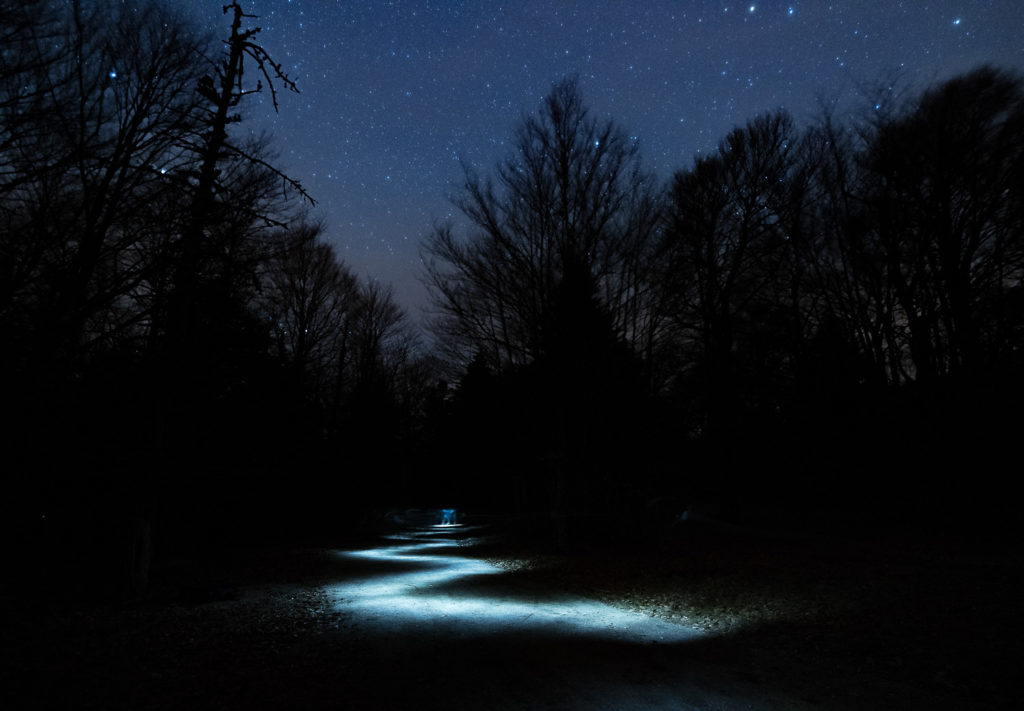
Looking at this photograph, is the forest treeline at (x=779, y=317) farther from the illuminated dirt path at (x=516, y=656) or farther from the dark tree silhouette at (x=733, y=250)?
the illuminated dirt path at (x=516, y=656)

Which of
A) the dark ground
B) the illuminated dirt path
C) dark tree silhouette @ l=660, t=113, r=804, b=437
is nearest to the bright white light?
the illuminated dirt path

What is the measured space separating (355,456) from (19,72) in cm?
3145

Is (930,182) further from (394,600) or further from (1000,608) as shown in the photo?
(394,600)

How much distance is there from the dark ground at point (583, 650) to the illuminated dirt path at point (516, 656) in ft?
0.12

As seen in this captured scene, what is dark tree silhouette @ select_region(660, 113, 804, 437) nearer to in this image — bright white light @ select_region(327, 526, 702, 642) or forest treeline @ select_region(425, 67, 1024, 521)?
forest treeline @ select_region(425, 67, 1024, 521)

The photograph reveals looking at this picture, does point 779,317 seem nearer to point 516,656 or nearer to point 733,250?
point 733,250

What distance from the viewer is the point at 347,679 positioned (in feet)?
19.3

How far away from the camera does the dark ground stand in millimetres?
5266

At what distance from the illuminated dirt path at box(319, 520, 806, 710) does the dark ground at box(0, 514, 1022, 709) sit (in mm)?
35

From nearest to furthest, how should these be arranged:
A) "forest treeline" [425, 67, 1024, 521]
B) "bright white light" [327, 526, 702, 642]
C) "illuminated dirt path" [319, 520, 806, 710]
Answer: "illuminated dirt path" [319, 520, 806, 710]
"bright white light" [327, 526, 702, 642]
"forest treeline" [425, 67, 1024, 521]

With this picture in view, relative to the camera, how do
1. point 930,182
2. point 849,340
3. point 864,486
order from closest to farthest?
1. point 930,182
2. point 849,340
3. point 864,486

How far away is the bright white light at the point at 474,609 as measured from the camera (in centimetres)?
837

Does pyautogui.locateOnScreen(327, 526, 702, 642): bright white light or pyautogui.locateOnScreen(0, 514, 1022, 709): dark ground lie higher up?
pyautogui.locateOnScreen(0, 514, 1022, 709): dark ground

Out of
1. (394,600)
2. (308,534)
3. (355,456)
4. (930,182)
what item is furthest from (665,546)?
(355,456)
